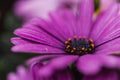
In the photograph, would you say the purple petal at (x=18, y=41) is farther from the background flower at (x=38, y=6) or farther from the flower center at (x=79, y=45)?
the background flower at (x=38, y=6)

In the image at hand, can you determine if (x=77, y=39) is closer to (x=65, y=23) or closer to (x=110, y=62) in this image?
(x=65, y=23)

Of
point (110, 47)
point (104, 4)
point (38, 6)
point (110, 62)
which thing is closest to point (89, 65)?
point (110, 62)

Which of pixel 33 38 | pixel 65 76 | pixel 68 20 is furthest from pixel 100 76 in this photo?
pixel 68 20

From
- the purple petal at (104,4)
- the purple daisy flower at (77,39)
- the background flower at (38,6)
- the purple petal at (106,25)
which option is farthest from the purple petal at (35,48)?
the background flower at (38,6)

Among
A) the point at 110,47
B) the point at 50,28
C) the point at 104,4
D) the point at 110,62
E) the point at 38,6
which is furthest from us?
the point at 38,6

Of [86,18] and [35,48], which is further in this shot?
[86,18]
